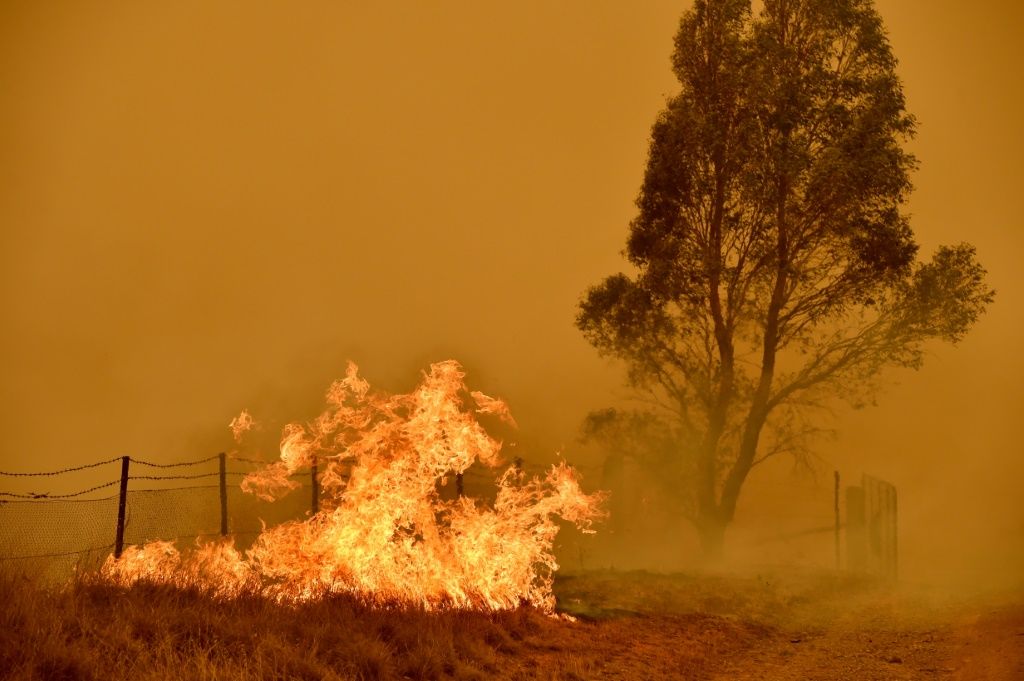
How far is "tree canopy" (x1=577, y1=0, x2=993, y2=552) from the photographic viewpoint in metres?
20.3

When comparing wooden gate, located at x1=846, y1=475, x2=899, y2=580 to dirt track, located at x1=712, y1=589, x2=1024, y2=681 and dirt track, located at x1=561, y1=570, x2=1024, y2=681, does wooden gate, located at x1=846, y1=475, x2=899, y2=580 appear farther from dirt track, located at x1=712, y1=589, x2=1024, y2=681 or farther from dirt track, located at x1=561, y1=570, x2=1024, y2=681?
dirt track, located at x1=712, y1=589, x2=1024, y2=681

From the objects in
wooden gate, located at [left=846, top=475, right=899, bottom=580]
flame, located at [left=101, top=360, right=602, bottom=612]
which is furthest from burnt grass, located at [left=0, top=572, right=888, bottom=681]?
wooden gate, located at [left=846, top=475, right=899, bottom=580]

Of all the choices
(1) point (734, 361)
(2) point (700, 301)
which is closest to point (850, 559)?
(1) point (734, 361)

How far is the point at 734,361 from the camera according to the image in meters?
22.2

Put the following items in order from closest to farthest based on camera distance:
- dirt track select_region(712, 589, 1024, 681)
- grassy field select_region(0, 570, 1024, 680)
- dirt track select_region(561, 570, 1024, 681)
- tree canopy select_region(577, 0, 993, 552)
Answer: grassy field select_region(0, 570, 1024, 680) → dirt track select_region(712, 589, 1024, 681) → dirt track select_region(561, 570, 1024, 681) → tree canopy select_region(577, 0, 993, 552)

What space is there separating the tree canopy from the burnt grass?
948cm

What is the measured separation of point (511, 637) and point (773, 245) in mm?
13955

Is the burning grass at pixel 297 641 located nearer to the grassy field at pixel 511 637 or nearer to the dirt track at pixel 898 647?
the grassy field at pixel 511 637

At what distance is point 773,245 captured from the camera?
2111 centimetres

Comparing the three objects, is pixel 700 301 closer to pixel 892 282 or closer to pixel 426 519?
pixel 892 282

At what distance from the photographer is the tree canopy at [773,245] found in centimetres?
2031

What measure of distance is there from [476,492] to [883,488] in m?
12.8

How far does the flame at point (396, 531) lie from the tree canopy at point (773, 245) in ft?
30.4

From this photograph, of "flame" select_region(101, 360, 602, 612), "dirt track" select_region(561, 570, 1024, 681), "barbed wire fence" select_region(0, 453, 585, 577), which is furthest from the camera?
"barbed wire fence" select_region(0, 453, 585, 577)
